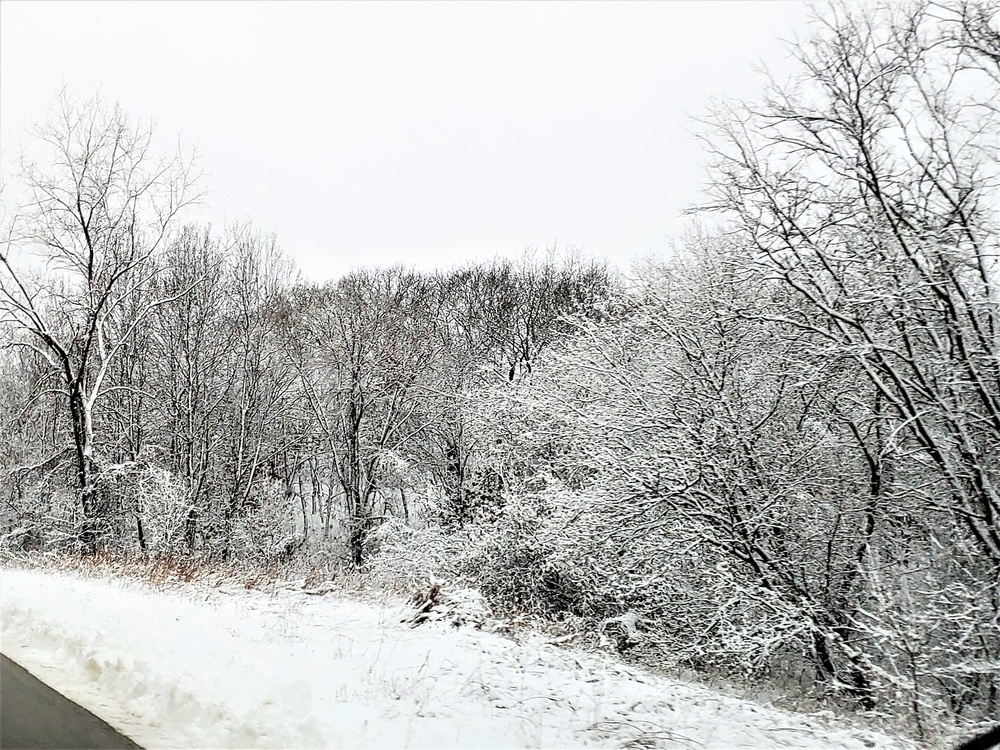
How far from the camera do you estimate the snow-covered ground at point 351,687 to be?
523cm

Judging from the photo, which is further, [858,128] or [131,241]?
[131,241]

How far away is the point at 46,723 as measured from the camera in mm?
5203

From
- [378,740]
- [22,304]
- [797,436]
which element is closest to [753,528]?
[797,436]

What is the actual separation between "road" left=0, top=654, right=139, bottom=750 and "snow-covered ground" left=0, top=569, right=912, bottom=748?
0.48 feet

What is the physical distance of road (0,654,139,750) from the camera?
4.80 metres

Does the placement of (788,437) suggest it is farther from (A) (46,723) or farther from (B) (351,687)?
Result: (A) (46,723)

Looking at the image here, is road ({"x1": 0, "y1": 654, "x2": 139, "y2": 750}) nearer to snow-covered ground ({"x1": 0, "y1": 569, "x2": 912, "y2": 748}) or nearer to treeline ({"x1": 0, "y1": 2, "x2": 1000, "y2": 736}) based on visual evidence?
snow-covered ground ({"x1": 0, "y1": 569, "x2": 912, "y2": 748})

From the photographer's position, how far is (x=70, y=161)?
2000cm

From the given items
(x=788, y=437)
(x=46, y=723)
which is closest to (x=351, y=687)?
(x=46, y=723)

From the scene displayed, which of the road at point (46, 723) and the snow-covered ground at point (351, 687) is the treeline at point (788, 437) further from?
the road at point (46, 723)

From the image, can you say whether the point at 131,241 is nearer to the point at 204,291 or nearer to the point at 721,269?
the point at 204,291

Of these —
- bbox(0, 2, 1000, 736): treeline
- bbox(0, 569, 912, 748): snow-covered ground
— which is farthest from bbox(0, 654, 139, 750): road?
bbox(0, 2, 1000, 736): treeline

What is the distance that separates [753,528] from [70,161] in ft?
69.5

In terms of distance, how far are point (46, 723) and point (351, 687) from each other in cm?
233
